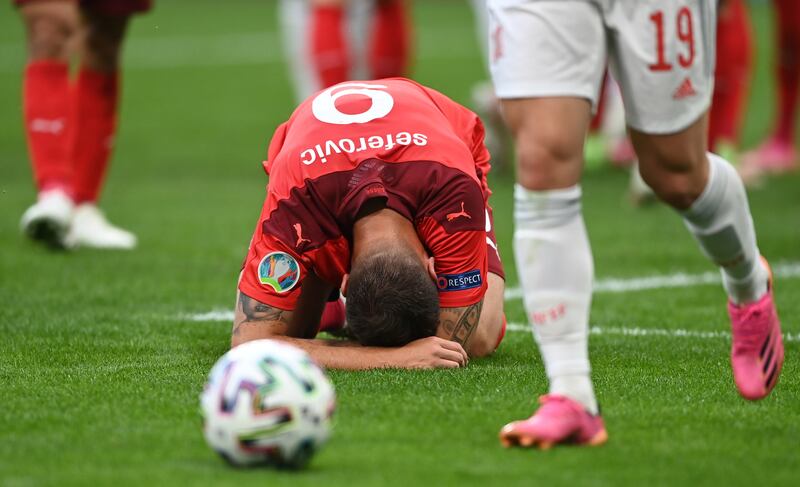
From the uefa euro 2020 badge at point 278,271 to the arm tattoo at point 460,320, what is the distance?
1.56 ft

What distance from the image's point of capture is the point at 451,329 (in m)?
4.36

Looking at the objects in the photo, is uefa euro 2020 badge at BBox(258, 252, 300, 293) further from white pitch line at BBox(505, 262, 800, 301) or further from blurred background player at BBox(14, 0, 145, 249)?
blurred background player at BBox(14, 0, 145, 249)

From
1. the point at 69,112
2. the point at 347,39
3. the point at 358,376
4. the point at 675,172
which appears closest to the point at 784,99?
the point at 347,39

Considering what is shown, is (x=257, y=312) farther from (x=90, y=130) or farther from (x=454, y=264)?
(x=90, y=130)

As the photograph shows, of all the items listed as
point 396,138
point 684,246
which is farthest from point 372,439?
point 684,246

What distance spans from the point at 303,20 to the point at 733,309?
25.1ft

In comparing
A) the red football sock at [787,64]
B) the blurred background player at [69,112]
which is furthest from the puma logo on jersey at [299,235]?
the red football sock at [787,64]

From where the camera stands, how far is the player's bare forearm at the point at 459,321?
4344mm

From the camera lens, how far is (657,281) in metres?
6.28

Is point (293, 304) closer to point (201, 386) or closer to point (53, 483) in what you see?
point (201, 386)

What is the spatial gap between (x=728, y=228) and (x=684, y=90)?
1.36 feet

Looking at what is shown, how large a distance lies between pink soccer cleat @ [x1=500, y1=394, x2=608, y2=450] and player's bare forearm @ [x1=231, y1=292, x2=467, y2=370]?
0.89m

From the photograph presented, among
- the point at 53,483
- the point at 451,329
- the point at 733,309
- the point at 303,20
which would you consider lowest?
the point at 303,20

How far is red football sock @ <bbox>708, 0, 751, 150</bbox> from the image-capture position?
940 cm
